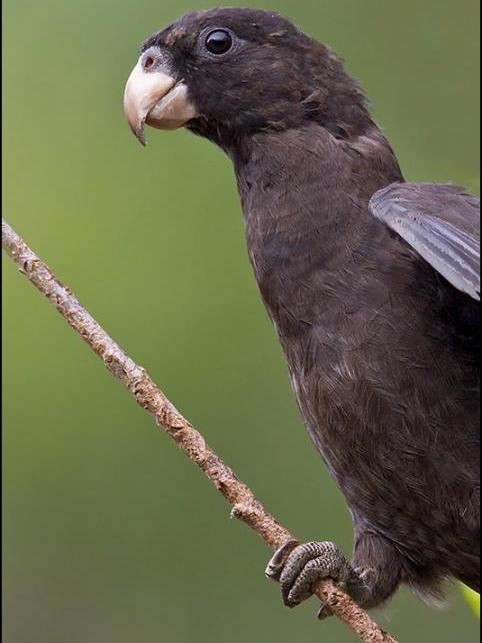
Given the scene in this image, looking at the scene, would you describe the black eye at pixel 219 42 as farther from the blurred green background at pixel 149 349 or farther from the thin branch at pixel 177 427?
the blurred green background at pixel 149 349

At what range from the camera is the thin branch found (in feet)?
8.55

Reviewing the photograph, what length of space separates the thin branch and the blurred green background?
2318 millimetres

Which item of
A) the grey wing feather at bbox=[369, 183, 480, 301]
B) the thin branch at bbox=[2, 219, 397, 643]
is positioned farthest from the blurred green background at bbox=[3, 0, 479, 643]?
the thin branch at bbox=[2, 219, 397, 643]

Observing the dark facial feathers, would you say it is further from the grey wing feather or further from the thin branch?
the thin branch

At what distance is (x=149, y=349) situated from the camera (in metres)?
5.08

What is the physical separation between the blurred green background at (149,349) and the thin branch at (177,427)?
2318 millimetres

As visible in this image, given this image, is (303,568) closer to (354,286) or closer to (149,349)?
(354,286)

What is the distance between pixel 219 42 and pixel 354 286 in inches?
29.4

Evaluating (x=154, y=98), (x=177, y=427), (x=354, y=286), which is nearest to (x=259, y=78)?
(x=154, y=98)

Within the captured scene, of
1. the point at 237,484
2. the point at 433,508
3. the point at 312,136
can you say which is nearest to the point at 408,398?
the point at 433,508

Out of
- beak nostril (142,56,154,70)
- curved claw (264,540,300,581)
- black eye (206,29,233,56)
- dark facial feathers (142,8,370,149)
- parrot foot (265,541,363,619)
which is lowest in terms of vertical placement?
parrot foot (265,541,363,619)

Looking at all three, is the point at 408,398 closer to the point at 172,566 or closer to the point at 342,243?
the point at 342,243

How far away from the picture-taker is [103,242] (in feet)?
17.2

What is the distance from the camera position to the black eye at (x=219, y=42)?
3.29 metres
